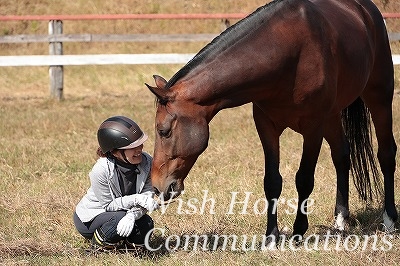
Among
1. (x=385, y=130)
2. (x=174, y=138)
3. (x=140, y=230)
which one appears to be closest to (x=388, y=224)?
(x=385, y=130)

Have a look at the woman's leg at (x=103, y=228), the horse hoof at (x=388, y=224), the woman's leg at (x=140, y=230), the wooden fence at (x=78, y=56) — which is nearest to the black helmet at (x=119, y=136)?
the woman's leg at (x=103, y=228)

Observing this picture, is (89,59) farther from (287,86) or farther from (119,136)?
(287,86)

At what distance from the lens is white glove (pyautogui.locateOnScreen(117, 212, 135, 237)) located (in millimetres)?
4703

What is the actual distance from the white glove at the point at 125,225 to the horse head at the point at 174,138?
304mm

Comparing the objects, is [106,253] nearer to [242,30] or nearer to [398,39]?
[242,30]

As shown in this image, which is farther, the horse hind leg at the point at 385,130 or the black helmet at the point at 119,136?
the horse hind leg at the point at 385,130

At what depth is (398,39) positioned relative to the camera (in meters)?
13.6

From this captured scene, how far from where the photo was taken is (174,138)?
453 centimetres

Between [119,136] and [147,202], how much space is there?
48 centimetres

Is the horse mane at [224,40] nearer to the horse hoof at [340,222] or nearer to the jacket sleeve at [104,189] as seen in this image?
the jacket sleeve at [104,189]

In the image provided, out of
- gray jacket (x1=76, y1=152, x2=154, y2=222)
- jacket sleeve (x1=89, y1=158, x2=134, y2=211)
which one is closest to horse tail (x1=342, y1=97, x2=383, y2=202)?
gray jacket (x1=76, y1=152, x2=154, y2=222)

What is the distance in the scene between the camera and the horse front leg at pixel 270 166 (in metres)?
5.30

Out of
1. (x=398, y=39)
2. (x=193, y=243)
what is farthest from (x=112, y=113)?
(x=193, y=243)

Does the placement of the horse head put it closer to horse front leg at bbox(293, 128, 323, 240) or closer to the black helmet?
the black helmet
